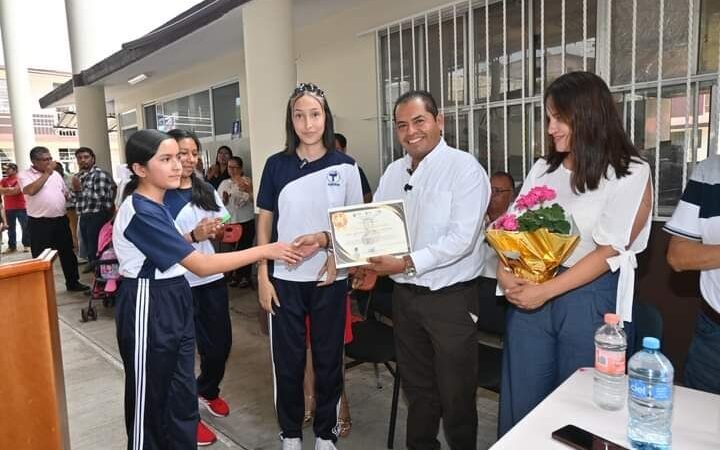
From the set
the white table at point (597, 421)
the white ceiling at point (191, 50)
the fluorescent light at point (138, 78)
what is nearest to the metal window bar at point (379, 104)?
the white ceiling at point (191, 50)

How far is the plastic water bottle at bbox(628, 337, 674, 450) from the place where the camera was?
1.10 meters

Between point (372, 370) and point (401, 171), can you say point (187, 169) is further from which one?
point (372, 370)

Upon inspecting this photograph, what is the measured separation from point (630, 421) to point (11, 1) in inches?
567

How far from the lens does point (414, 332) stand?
2105 mm

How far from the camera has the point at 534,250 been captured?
5.01ft

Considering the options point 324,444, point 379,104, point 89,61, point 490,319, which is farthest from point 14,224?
point 490,319

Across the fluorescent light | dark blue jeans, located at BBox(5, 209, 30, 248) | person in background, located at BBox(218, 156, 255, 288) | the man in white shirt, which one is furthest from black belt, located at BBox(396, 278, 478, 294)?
dark blue jeans, located at BBox(5, 209, 30, 248)

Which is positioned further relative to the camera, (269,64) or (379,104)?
(379,104)

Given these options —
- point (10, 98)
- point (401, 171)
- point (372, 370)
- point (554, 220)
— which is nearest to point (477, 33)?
point (401, 171)

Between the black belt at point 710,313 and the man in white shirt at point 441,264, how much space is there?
0.78 meters

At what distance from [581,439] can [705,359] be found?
724mm

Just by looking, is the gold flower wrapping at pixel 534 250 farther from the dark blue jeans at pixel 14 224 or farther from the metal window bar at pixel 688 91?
the dark blue jeans at pixel 14 224

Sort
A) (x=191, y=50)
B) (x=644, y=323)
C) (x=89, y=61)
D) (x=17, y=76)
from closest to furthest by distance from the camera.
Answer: (x=644, y=323) → (x=191, y=50) → (x=89, y=61) → (x=17, y=76)

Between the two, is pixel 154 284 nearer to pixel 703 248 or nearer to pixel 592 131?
pixel 592 131
